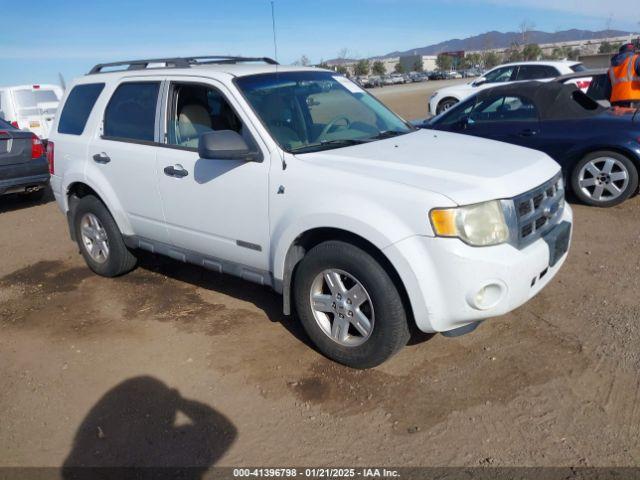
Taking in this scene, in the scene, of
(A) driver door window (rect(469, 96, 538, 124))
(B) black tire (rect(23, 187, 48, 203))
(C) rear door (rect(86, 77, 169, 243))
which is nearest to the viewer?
(C) rear door (rect(86, 77, 169, 243))

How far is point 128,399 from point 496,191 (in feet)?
8.53

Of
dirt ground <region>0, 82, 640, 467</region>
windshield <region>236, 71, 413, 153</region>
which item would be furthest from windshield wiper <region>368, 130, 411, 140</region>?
dirt ground <region>0, 82, 640, 467</region>

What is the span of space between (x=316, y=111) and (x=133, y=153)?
1.58m

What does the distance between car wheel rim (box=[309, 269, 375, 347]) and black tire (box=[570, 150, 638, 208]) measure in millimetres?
4513

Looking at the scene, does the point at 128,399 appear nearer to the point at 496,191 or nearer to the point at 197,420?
the point at 197,420

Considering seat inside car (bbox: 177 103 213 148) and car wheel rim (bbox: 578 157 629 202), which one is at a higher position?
seat inside car (bbox: 177 103 213 148)

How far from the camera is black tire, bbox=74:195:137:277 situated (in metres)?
5.18

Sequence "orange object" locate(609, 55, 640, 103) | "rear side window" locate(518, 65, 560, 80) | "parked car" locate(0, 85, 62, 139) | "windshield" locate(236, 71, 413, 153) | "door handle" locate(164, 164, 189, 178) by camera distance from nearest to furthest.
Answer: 1. "windshield" locate(236, 71, 413, 153)
2. "door handle" locate(164, 164, 189, 178)
3. "orange object" locate(609, 55, 640, 103)
4. "parked car" locate(0, 85, 62, 139)
5. "rear side window" locate(518, 65, 560, 80)

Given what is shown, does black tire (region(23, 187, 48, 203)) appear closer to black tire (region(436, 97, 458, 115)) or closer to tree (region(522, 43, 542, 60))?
black tire (region(436, 97, 458, 115))

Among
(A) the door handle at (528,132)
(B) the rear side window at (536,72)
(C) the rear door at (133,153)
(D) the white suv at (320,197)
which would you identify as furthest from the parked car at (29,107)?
(B) the rear side window at (536,72)

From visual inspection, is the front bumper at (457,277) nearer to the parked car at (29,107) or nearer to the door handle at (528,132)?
the door handle at (528,132)

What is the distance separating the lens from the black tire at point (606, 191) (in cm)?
650

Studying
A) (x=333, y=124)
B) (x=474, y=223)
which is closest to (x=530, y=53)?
(x=333, y=124)

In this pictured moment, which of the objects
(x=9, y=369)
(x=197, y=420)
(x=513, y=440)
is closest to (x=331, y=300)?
(x=197, y=420)
